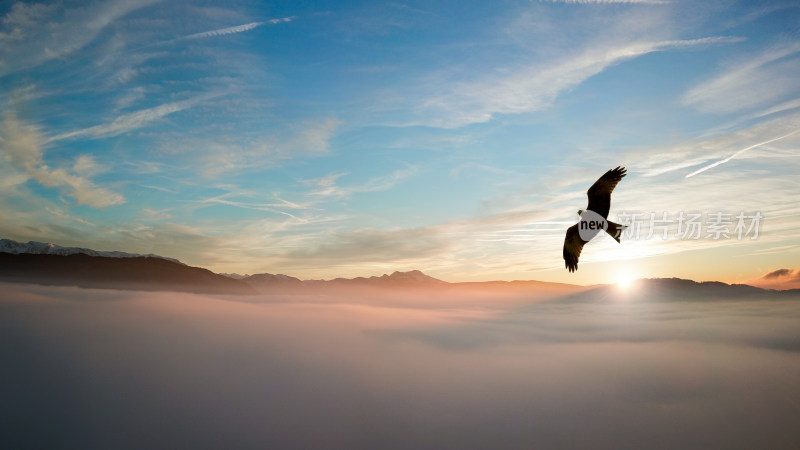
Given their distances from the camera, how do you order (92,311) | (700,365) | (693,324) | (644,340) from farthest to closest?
(693,324) < (644,340) < (700,365) < (92,311)

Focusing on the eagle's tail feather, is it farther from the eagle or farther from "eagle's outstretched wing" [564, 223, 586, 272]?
"eagle's outstretched wing" [564, 223, 586, 272]

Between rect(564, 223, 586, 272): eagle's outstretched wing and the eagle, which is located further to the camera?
rect(564, 223, 586, 272): eagle's outstretched wing

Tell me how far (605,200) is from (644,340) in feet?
542

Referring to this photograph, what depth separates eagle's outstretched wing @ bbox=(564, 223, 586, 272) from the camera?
17297mm

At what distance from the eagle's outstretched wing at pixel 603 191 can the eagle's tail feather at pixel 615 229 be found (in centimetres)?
109

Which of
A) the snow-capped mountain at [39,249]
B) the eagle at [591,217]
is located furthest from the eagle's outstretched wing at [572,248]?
the snow-capped mountain at [39,249]

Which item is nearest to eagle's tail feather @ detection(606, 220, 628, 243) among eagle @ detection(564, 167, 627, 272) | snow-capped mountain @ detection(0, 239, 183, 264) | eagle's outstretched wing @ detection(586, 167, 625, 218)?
eagle @ detection(564, 167, 627, 272)

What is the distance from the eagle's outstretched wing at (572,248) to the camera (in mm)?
17297

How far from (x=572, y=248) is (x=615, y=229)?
7.72 feet

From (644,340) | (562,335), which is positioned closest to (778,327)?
(644,340)

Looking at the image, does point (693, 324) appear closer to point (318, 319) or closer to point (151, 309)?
point (318, 319)

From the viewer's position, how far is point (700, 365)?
350 ft

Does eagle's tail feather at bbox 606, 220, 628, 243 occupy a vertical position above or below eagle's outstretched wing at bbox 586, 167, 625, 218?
below

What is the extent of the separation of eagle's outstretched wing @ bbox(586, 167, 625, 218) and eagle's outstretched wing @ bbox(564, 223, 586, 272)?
1121 mm
